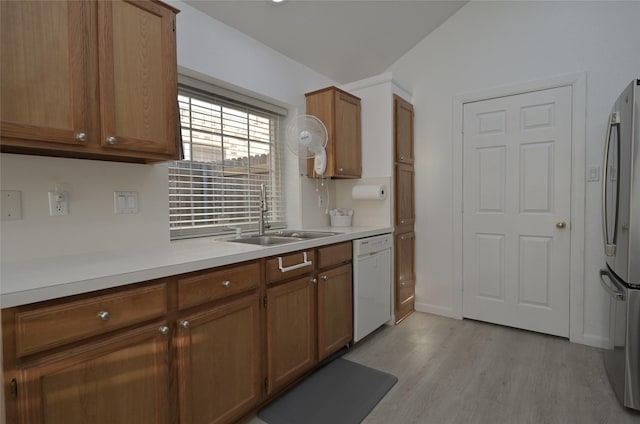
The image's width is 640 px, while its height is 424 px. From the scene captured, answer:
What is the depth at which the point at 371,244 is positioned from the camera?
2594mm

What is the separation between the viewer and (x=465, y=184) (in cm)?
304

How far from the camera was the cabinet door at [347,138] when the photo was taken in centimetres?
282

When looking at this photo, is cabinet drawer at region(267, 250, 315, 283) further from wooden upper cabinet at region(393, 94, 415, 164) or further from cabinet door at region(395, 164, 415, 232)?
wooden upper cabinet at region(393, 94, 415, 164)

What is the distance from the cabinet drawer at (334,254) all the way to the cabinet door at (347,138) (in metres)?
0.75

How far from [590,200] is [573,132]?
544mm

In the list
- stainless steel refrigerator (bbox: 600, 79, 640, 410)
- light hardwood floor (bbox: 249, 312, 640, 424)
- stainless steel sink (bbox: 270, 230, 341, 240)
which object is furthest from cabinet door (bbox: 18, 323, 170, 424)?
stainless steel refrigerator (bbox: 600, 79, 640, 410)

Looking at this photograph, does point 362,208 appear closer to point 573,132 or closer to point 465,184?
point 465,184

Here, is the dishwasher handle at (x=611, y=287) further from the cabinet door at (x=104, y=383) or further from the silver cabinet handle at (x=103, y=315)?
the silver cabinet handle at (x=103, y=315)

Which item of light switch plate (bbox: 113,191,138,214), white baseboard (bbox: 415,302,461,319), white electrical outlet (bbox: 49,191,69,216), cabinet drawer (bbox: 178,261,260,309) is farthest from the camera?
white baseboard (bbox: 415,302,461,319)

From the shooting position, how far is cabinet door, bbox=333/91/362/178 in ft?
9.26

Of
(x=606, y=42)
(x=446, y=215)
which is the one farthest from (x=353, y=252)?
(x=606, y=42)

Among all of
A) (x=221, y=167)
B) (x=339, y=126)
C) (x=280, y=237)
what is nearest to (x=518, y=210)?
(x=339, y=126)

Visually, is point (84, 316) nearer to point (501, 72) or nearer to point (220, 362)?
point (220, 362)

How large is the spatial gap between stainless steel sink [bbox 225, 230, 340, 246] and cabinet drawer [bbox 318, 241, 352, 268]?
13 cm
